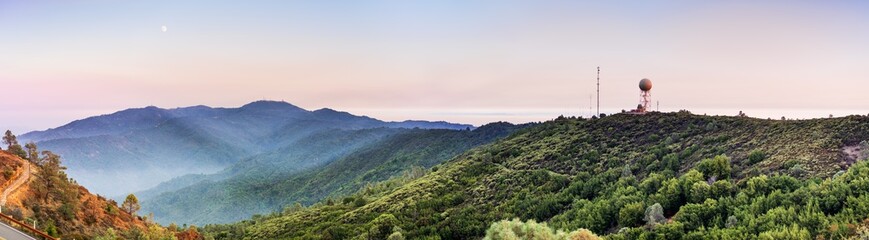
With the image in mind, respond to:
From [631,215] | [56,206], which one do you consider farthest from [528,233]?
[56,206]

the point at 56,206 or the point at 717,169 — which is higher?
the point at 717,169

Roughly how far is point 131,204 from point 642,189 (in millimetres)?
54295

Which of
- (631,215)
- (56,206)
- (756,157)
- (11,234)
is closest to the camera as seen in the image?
(11,234)

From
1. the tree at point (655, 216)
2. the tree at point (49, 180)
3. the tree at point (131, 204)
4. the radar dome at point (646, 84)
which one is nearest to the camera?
the tree at point (655, 216)

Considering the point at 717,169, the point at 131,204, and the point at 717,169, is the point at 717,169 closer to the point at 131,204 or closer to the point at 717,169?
the point at 717,169

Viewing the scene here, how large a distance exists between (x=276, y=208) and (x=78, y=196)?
133 metres

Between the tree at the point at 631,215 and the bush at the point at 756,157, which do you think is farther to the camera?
the bush at the point at 756,157

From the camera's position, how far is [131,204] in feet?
175

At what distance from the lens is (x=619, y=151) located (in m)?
58.8

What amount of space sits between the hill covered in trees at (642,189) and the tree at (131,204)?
1783 centimetres

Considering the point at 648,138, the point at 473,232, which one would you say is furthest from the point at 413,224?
the point at 648,138

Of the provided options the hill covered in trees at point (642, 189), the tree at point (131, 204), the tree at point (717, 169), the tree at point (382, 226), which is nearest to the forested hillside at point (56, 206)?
the tree at point (131, 204)

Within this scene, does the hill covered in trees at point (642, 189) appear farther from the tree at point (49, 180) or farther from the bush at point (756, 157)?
the tree at point (49, 180)

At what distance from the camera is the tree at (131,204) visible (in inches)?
2104
